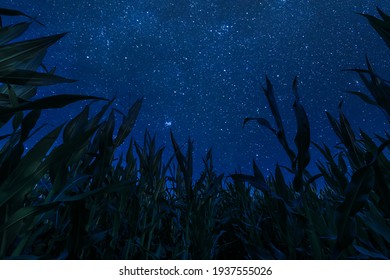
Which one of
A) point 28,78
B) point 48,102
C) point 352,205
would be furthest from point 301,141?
point 28,78

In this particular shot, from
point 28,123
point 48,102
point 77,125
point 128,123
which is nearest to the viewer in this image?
point 48,102

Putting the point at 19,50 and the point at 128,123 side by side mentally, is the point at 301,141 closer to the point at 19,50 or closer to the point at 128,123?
the point at 128,123

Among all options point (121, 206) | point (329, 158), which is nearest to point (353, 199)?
point (329, 158)

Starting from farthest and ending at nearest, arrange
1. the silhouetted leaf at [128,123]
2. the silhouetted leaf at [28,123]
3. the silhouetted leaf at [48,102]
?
the silhouetted leaf at [128,123], the silhouetted leaf at [28,123], the silhouetted leaf at [48,102]

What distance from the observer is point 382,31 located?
603mm

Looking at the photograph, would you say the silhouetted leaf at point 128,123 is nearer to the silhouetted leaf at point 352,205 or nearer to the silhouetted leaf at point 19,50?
the silhouetted leaf at point 19,50

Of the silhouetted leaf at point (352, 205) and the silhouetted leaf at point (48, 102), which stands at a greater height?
the silhouetted leaf at point (48, 102)

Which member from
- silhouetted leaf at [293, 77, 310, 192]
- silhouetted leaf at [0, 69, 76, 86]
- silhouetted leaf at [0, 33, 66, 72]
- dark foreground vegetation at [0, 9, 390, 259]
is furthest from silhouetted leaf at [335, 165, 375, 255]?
A: silhouetted leaf at [0, 33, 66, 72]

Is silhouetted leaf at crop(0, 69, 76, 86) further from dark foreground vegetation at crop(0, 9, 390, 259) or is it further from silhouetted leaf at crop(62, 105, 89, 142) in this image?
silhouetted leaf at crop(62, 105, 89, 142)

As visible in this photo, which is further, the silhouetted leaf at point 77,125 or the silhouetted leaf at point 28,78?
the silhouetted leaf at point 77,125

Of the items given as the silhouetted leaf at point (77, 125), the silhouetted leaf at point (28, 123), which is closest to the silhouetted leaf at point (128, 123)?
the silhouetted leaf at point (77, 125)

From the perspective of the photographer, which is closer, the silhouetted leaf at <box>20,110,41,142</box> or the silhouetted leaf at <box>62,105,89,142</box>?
the silhouetted leaf at <box>20,110,41,142</box>

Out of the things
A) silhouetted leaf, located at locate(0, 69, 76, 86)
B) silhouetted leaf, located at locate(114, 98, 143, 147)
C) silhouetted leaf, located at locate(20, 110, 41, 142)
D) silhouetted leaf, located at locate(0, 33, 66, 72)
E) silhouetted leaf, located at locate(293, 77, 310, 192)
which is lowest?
silhouetted leaf, located at locate(114, 98, 143, 147)
